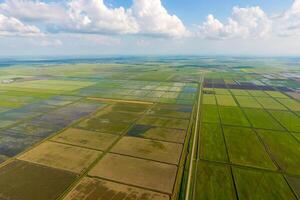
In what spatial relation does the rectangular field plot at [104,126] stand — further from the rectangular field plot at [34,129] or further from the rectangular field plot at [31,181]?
the rectangular field plot at [31,181]

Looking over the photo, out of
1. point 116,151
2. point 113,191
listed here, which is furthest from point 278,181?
point 116,151

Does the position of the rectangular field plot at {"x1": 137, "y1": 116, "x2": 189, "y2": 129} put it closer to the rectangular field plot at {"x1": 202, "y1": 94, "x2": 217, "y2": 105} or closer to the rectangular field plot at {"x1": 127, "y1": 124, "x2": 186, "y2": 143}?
the rectangular field plot at {"x1": 127, "y1": 124, "x2": 186, "y2": 143}

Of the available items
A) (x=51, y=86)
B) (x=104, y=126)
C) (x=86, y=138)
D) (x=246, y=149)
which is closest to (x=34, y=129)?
(x=86, y=138)

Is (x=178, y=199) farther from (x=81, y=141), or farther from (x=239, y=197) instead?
(x=81, y=141)

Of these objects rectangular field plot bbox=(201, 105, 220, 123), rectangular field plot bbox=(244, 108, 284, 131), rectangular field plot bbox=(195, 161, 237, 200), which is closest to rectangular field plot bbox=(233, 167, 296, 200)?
rectangular field plot bbox=(195, 161, 237, 200)

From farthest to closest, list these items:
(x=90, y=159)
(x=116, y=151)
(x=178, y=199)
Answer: (x=116, y=151) < (x=90, y=159) < (x=178, y=199)

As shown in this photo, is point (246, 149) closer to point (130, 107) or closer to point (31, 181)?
point (31, 181)

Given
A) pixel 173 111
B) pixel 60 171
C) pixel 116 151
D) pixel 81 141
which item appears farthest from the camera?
pixel 173 111
